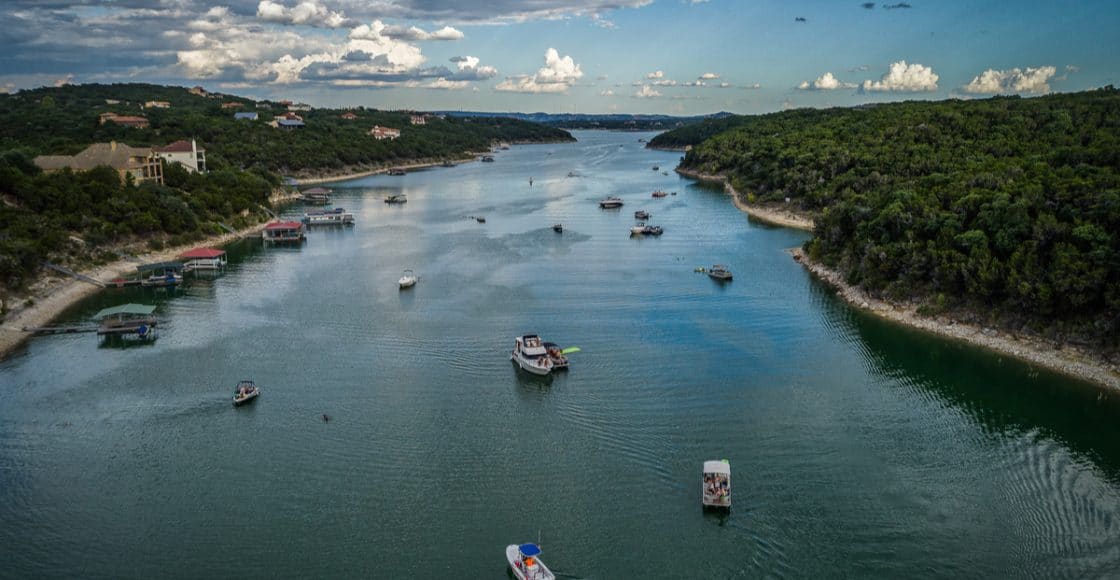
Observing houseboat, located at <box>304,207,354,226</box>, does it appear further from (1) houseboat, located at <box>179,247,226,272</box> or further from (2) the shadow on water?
(2) the shadow on water

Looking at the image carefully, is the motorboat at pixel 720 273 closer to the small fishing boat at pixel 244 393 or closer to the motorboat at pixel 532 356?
the motorboat at pixel 532 356

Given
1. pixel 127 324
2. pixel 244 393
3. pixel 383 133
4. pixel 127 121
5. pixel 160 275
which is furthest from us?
pixel 383 133

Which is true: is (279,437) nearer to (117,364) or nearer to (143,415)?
(143,415)

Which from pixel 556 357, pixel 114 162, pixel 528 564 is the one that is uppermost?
pixel 114 162

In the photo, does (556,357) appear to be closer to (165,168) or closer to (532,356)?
(532,356)

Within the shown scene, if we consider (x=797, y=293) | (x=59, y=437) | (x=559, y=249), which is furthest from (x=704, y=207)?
(x=59, y=437)

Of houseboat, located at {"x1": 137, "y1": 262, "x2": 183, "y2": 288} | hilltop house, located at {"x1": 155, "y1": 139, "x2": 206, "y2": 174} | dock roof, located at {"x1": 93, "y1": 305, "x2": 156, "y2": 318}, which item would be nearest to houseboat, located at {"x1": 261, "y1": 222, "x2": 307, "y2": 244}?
houseboat, located at {"x1": 137, "y1": 262, "x2": 183, "y2": 288}

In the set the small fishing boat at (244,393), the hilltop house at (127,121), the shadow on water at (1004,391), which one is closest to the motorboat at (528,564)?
the small fishing boat at (244,393)

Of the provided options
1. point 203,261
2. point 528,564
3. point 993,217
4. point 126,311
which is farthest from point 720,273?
point 203,261
